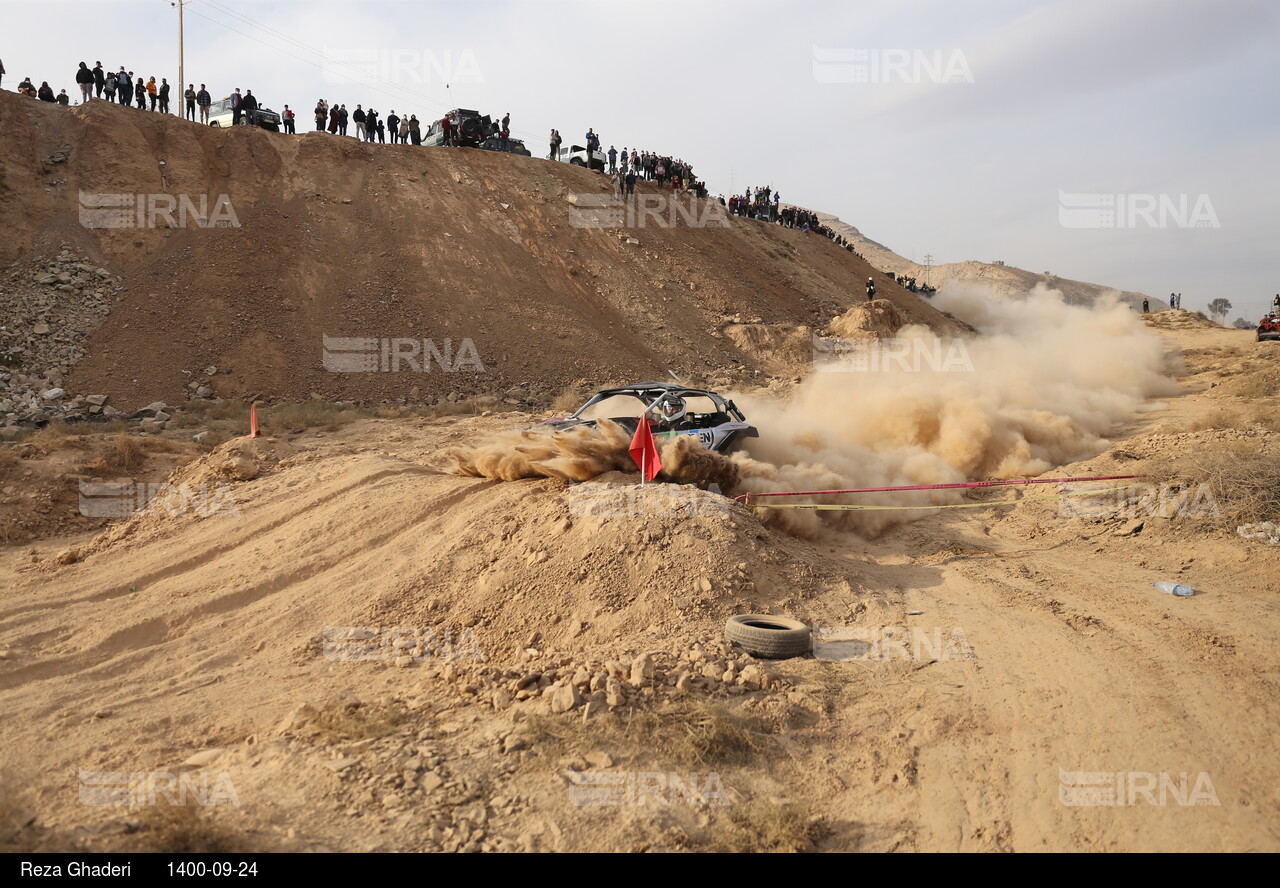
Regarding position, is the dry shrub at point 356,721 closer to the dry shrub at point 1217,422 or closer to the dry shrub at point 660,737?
the dry shrub at point 660,737

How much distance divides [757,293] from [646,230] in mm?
5248

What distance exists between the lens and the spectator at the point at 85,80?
83.7ft

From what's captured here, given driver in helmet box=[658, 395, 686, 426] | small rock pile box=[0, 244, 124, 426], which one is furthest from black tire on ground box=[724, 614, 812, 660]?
small rock pile box=[0, 244, 124, 426]

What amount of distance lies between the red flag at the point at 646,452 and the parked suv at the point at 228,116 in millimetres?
26501

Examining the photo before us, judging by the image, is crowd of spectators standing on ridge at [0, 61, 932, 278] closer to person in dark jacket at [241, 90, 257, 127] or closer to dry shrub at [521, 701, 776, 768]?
person in dark jacket at [241, 90, 257, 127]

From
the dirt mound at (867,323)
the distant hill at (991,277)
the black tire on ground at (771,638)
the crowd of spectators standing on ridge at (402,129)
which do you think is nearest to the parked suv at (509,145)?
the crowd of spectators standing on ridge at (402,129)

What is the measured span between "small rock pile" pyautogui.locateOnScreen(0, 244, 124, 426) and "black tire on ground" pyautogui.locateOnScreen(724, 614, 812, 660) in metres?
16.6

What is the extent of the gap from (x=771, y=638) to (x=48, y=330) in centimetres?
2121

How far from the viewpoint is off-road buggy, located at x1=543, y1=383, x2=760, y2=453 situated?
1103 centimetres

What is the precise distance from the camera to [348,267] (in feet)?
79.0

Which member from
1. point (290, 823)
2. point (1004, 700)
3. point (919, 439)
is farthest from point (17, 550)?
point (919, 439)

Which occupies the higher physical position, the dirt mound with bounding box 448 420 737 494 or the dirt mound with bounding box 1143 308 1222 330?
the dirt mound with bounding box 1143 308 1222 330

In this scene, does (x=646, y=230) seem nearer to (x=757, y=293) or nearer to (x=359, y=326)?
(x=757, y=293)

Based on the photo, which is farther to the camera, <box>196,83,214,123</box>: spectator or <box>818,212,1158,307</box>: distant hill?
<box>818,212,1158,307</box>: distant hill
